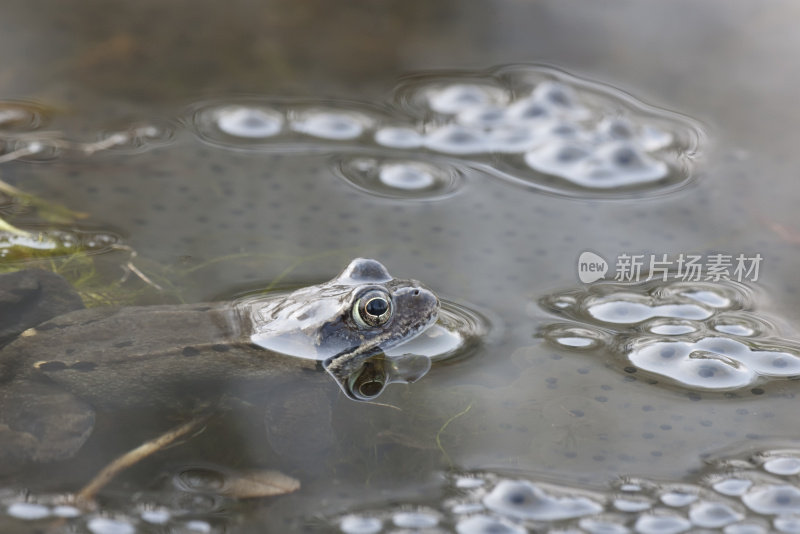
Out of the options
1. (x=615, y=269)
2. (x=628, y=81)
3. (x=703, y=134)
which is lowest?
(x=615, y=269)

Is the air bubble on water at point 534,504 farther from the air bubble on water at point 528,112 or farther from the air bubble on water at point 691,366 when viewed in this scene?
the air bubble on water at point 528,112

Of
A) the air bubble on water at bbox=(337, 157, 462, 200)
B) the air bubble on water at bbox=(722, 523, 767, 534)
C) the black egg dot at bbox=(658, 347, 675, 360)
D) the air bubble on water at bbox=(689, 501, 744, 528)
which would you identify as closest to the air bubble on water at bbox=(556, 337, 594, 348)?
the black egg dot at bbox=(658, 347, 675, 360)

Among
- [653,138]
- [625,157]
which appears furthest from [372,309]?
[653,138]

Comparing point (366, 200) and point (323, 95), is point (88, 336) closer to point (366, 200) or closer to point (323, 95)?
point (366, 200)

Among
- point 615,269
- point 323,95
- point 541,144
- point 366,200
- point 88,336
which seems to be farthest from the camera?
point 323,95

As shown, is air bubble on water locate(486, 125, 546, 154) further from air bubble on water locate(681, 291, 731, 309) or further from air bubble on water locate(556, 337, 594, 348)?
air bubble on water locate(556, 337, 594, 348)

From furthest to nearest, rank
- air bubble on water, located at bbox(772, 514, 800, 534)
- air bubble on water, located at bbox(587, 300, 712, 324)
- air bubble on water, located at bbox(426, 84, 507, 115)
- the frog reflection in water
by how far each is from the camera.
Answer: air bubble on water, located at bbox(426, 84, 507, 115)
air bubble on water, located at bbox(587, 300, 712, 324)
the frog reflection in water
air bubble on water, located at bbox(772, 514, 800, 534)

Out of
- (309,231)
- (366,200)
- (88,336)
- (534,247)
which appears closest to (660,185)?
(534,247)

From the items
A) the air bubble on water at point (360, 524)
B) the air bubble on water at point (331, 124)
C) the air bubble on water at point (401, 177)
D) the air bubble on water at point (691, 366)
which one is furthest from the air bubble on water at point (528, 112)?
the air bubble on water at point (360, 524)
